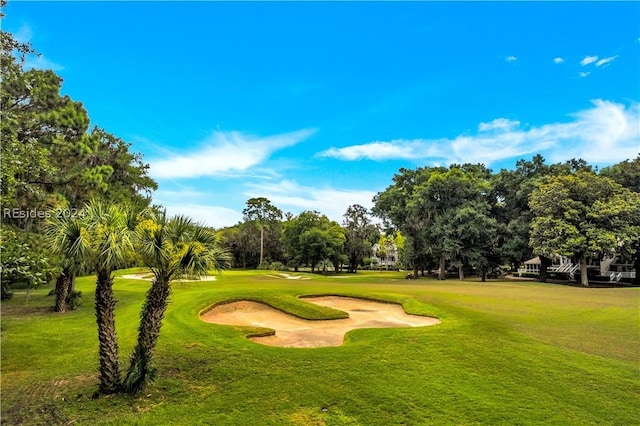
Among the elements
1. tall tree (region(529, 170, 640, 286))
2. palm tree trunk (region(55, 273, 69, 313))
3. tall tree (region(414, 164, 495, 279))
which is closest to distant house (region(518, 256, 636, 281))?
tall tree (region(414, 164, 495, 279))

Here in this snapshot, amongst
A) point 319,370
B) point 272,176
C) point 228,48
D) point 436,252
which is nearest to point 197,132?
point 228,48

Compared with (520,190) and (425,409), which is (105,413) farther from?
(520,190)

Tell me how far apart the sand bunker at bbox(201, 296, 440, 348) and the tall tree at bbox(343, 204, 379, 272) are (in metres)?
47.3

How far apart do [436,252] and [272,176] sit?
82.9 ft

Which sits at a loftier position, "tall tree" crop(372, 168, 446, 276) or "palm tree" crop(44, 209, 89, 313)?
"tall tree" crop(372, 168, 446, 276)

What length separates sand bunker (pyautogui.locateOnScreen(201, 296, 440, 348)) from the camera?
1257 centimetres

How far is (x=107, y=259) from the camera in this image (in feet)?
24.1

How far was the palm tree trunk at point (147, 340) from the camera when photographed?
7797 millimetres

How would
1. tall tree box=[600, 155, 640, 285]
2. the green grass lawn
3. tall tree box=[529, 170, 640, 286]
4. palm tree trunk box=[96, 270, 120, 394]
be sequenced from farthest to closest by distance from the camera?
tall tree box=[600, 155, 640, 285], tall tree box=[529, 170, 640, 286], palm tree trunk box=[96, 270, 120, 394], the green grass lawn

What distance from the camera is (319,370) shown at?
9102 millimetres

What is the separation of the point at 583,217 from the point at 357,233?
37676 millimetres

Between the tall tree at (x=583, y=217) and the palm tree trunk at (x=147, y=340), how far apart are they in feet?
123

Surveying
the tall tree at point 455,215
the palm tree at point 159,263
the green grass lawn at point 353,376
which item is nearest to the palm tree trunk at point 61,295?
the green grass lawn at point 353,376

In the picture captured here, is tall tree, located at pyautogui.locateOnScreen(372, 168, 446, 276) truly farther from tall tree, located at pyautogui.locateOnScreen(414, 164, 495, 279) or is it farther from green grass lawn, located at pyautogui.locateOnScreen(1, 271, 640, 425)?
green grass lawn, located at pyautogui.locateOnScreen(1, 271, 640, 425)
